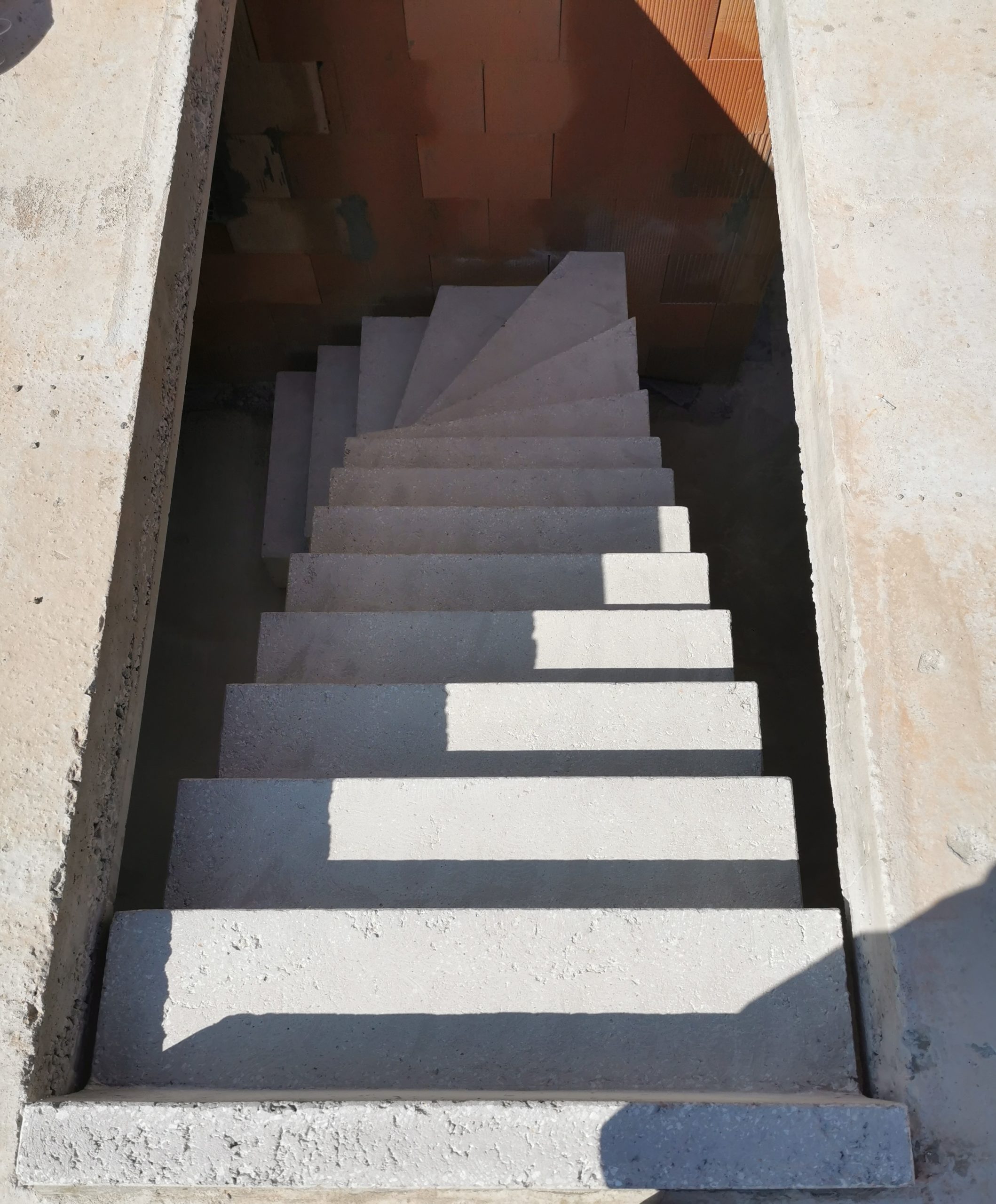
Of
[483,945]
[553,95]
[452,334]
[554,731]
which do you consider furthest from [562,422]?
[483,945]

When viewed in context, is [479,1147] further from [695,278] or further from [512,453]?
[695,278]

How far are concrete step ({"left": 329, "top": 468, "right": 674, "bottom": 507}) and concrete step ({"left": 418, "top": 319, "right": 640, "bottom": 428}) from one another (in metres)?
0.81

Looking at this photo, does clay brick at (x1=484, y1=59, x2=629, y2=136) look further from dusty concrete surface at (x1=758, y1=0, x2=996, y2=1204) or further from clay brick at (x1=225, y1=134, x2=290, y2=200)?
dusty concrete surface at (x1=758, y1=0, x2=996, y2=1204)

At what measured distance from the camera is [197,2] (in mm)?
2432

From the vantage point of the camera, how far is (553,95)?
13.3 feet

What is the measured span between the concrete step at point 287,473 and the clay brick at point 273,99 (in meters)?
1.56

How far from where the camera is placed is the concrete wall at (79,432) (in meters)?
1.70

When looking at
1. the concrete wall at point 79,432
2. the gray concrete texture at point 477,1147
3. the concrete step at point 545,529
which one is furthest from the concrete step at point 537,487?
the gray concrete texture at point 477,1147

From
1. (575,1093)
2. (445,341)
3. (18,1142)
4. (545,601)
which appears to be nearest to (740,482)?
(445,341)

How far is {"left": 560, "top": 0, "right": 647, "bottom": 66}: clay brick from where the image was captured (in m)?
3.79

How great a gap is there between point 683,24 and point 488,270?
1.55 metres

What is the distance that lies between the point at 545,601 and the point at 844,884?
1.32 m

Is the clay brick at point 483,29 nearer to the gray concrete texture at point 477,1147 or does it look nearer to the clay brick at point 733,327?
the clay brick at point 733,327

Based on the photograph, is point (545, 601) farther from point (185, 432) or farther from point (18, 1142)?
point (185, 432)
